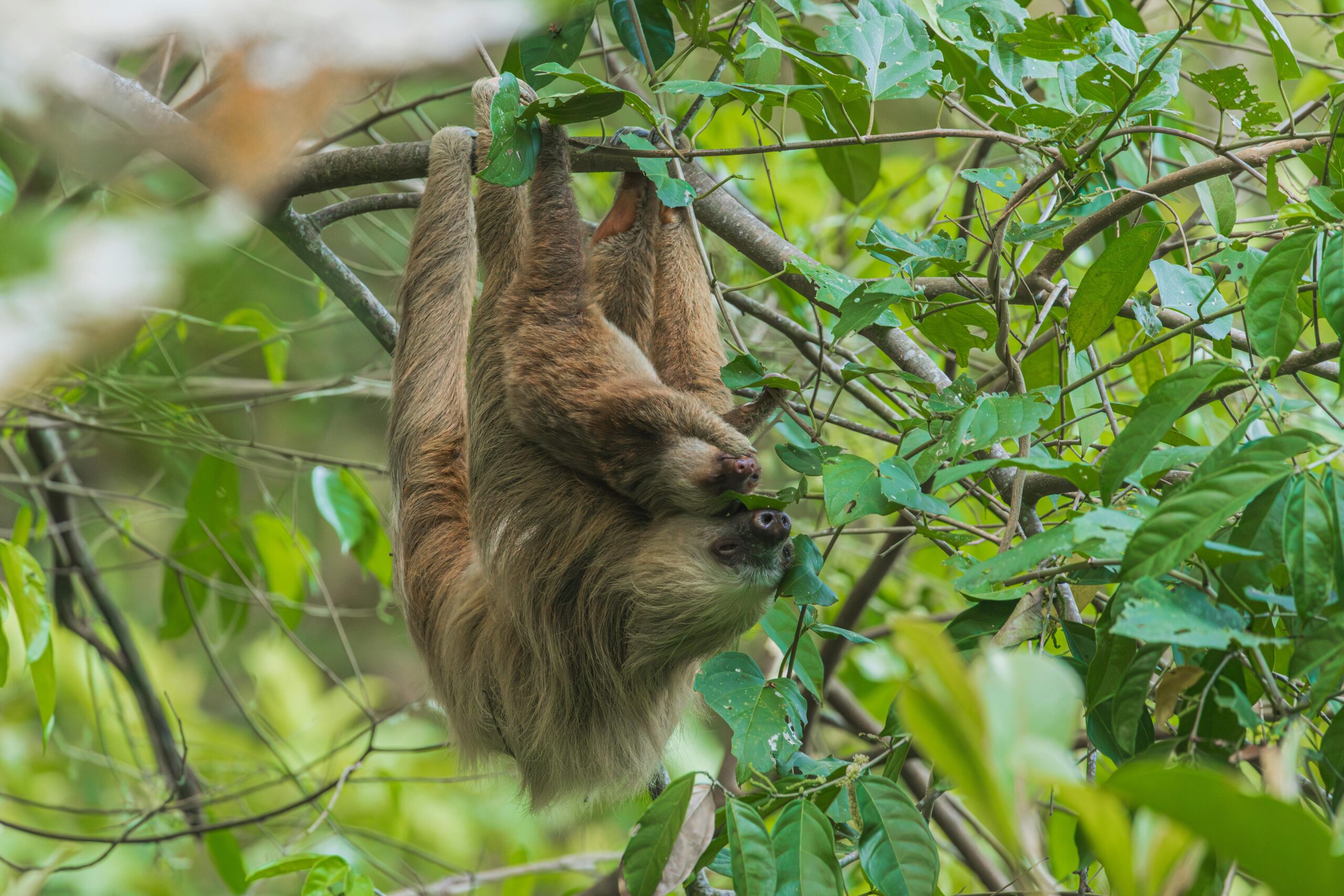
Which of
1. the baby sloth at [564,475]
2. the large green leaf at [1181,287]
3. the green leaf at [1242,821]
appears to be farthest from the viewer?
the baby sloth at [564,475]

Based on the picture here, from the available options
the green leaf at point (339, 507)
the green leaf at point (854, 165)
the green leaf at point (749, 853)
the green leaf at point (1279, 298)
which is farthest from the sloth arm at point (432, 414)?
the green leaf at point (1279, 298)

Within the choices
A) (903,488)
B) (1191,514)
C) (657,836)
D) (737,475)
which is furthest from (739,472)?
(1191,514)

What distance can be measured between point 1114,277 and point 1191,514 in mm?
805

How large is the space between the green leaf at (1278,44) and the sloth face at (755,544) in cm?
137

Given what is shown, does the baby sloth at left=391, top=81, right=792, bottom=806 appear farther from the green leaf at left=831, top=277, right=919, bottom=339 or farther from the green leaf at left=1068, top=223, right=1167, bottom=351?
the green leaf at left=1068, top=223, right=1167, bottom=351

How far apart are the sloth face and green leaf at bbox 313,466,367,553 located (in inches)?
75.9

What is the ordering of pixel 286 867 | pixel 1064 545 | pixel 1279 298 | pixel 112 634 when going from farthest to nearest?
pixel 112 634 < pixel 286 867 < pixel 1279 298 < pixel 1064 545

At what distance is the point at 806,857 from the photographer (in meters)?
1.67

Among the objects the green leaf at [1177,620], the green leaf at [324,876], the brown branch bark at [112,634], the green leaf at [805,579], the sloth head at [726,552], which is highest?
the green leaf at [1177,620]

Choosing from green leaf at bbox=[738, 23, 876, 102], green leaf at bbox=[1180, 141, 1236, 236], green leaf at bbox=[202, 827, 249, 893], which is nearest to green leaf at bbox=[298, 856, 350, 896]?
green leaf at bbox=[202, 827, 249, 893]

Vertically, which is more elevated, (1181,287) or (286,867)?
(1181,287)

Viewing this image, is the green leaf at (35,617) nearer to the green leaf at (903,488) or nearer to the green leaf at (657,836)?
the green leaf at (657,836)

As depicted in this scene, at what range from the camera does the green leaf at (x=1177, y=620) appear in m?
1.25

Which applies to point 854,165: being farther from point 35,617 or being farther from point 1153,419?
point 35,617
